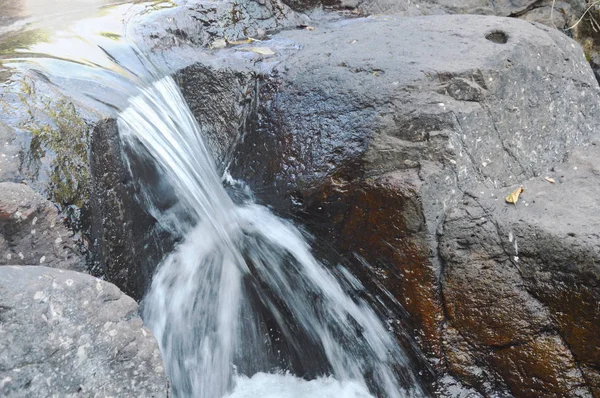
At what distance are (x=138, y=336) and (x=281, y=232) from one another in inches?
52.0

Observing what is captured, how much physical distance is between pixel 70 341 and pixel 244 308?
1.52 metres

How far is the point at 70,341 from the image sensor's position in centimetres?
191

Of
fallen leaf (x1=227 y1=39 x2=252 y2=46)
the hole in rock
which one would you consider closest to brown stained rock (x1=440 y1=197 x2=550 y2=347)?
the hole in rock

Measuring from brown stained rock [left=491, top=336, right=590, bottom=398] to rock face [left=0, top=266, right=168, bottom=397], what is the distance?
64.0 inches

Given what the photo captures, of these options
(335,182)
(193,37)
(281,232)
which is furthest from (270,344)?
(193,37)

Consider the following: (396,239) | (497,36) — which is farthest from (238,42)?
(396,239)

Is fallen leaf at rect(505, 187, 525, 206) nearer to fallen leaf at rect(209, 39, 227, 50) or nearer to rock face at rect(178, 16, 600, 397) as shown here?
rock face at rect(178, 16, 600, 397)

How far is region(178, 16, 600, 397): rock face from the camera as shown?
8.65ft

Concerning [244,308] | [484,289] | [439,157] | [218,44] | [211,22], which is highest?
[211,22]

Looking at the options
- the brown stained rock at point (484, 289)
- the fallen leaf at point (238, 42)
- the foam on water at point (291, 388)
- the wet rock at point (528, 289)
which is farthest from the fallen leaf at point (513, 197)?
the fallen leaf at point (238, 42)

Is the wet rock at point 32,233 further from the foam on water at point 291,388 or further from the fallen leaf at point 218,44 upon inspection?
the fallen leaf at point 218,44

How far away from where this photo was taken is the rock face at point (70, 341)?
1.81 meters

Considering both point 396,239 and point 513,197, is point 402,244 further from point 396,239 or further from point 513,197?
point 513,197

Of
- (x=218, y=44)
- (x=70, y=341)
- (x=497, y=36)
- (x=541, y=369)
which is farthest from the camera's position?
(x=218, y=44)
